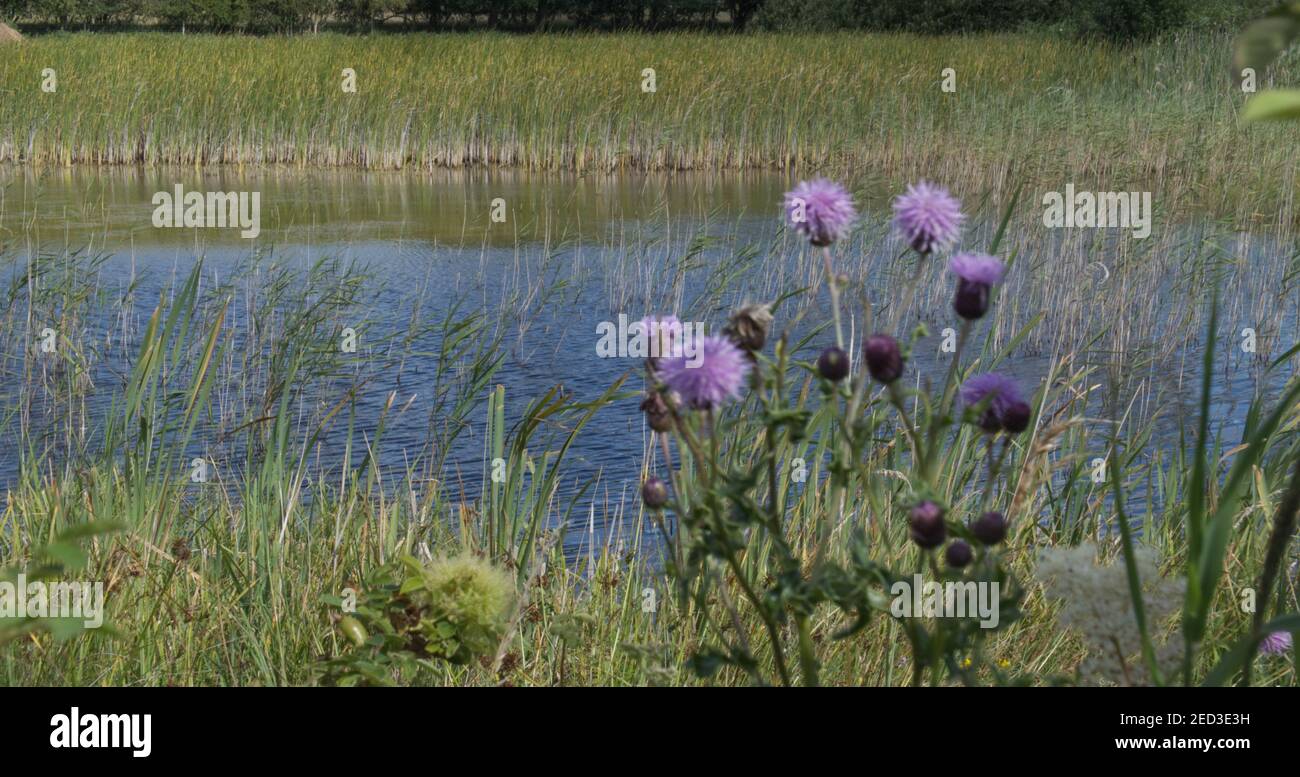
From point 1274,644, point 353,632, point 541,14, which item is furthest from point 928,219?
point 541,14

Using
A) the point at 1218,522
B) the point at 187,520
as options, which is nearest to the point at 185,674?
the point at 187,520

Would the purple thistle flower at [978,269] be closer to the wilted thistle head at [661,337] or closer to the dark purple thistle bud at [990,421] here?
the dark purple thistle bud at [990,421]

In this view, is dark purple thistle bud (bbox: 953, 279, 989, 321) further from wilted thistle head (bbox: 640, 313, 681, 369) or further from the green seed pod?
the green seed pod

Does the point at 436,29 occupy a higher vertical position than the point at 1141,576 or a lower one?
higher

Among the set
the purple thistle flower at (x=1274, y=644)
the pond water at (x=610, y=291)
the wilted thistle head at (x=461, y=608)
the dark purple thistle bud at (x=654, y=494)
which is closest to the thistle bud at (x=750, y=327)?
the dark purple thistle bud at (x=654, y=494)

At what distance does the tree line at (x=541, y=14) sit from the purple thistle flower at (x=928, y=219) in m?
24.5

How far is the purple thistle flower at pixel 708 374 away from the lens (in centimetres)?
143

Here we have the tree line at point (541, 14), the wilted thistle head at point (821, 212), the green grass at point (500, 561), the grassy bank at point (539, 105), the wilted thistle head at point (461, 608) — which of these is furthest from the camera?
the tree line at point (541, 14)

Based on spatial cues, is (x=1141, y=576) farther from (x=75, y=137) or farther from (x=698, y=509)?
(x=75, y=137)

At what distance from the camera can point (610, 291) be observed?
28.9 ft

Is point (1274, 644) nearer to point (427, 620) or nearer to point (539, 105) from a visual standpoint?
point (427, 620)

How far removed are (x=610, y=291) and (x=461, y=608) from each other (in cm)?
696

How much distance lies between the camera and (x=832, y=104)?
14383 mm

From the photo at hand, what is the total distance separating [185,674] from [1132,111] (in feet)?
36.1
